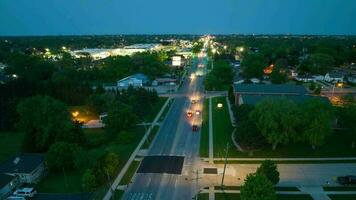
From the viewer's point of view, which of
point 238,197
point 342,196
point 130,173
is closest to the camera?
point 238,197

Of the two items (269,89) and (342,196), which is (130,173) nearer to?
(342,196)

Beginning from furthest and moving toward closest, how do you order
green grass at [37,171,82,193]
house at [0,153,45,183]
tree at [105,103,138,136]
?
tree at [105,103,138,136], house at [0,153,45,183], green grass at [37,171,82,193]

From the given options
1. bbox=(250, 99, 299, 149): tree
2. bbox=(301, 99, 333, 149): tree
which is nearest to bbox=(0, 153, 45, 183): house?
Result: bbox=(250, 99, 299, 149): tree

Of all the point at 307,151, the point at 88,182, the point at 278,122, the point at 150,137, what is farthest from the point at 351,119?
the point at 88,182

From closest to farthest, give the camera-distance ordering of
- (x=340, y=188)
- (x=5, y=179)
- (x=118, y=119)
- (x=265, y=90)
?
(x=340, y=188) < (x=5, y=179) < (x=118, y=119) < (x=265, y=90)

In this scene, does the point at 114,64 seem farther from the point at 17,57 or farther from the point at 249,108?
the point at 249,108

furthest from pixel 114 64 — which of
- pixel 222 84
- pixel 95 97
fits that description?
pixel 95 97

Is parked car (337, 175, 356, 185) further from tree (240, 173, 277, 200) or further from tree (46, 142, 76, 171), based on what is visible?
tree (46, 142, 76, 171)
